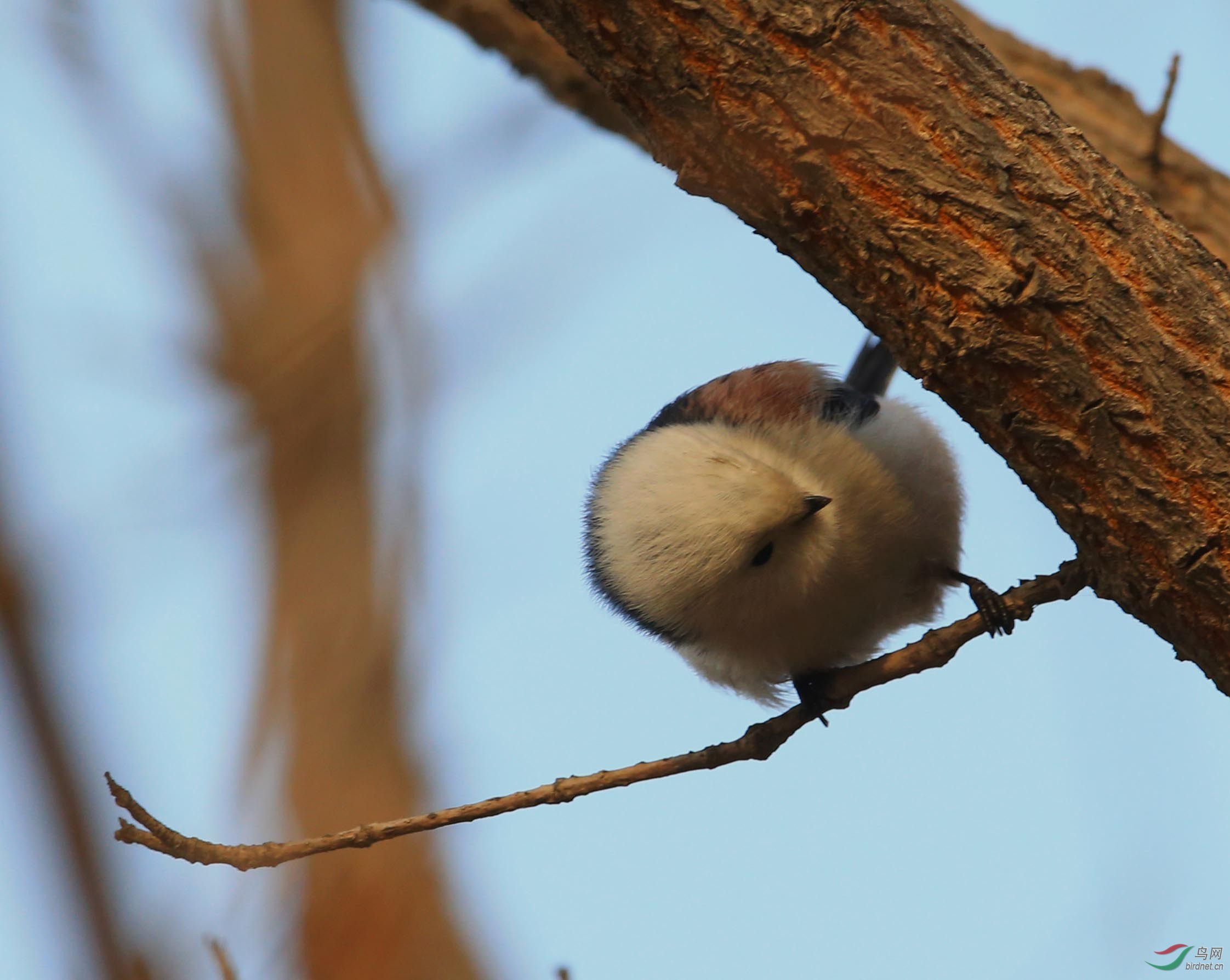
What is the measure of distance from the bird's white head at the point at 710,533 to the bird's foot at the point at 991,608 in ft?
1.18

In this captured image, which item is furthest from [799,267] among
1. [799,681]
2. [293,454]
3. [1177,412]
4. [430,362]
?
[293,454]

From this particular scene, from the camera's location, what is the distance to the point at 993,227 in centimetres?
178

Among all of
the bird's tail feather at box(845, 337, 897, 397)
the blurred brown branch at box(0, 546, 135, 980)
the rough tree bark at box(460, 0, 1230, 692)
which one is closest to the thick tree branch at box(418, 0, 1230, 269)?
the bird's tail feather at box(845, 337, 897, 397)

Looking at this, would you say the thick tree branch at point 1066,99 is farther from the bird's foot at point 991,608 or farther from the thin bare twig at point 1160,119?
the bird's foot at point 991,608

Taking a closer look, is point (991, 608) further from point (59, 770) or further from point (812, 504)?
point (59, 770)

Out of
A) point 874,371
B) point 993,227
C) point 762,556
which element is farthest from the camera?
point 874,371

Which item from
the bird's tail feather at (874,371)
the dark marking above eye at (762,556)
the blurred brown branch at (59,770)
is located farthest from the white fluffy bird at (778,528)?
the blurred brown branch at (59,770)

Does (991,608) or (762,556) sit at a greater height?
(762,556)

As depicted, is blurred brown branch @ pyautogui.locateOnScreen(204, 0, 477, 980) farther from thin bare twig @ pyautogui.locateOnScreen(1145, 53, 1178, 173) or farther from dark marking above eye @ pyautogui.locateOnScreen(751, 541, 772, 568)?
thin bare twig @ pyautogui.locateOnScreen(1145, 53, 1178, 173)

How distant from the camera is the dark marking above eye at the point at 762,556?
2.56 meters

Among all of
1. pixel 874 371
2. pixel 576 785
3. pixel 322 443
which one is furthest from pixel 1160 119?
pixel 322 443

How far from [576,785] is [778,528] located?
30.6 inches

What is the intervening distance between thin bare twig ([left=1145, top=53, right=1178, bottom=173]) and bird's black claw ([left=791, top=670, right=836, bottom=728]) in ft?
5.94

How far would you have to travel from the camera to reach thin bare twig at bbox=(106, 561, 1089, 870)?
6.15 feet
